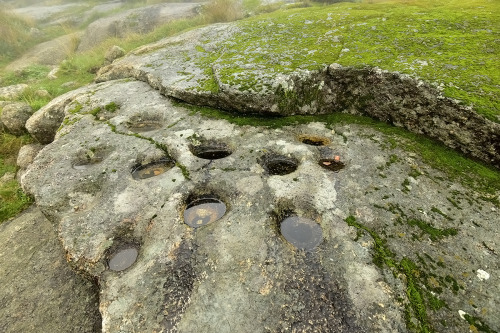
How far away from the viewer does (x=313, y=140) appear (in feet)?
18.0

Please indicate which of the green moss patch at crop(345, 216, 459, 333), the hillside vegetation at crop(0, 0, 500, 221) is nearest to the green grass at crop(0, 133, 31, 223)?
the hillside vegetation at crop(0, 0, 500, 221)

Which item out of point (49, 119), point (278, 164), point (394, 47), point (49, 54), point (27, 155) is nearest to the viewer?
point (278, 164)

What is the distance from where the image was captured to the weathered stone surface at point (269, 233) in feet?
9.74

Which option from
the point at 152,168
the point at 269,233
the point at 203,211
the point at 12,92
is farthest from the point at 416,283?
the point at 12,92

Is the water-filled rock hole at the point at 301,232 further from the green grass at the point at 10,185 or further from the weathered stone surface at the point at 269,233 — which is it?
the green grass at the point at 10,185

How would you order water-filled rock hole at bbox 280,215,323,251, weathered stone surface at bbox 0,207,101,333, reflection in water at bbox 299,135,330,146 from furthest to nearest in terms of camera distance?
reflection in water at bbox 299,135,330,146
weathered stone surface at bbox 0,207,101,333
water-filled rock hole at bbox 280,215,323,251

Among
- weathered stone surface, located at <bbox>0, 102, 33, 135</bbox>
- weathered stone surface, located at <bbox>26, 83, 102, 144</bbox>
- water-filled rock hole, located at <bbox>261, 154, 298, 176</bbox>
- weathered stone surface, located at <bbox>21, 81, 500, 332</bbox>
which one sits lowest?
weathered stone surface, located at <bbox>0, 102, 33, 135</bbox>

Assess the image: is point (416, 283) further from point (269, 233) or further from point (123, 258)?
point (123, 258)

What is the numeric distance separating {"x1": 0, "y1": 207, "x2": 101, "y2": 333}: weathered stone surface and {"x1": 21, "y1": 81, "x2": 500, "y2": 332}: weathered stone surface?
116cm

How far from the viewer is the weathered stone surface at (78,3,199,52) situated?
65.3 ft

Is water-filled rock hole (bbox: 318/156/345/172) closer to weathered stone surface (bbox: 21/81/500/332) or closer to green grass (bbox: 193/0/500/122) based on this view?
weathered stone surface (bbox: 21/81/500/332)

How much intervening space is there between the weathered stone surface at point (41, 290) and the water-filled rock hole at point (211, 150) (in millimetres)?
2710

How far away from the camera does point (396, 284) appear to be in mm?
3115

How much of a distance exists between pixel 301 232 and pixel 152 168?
279 cm
